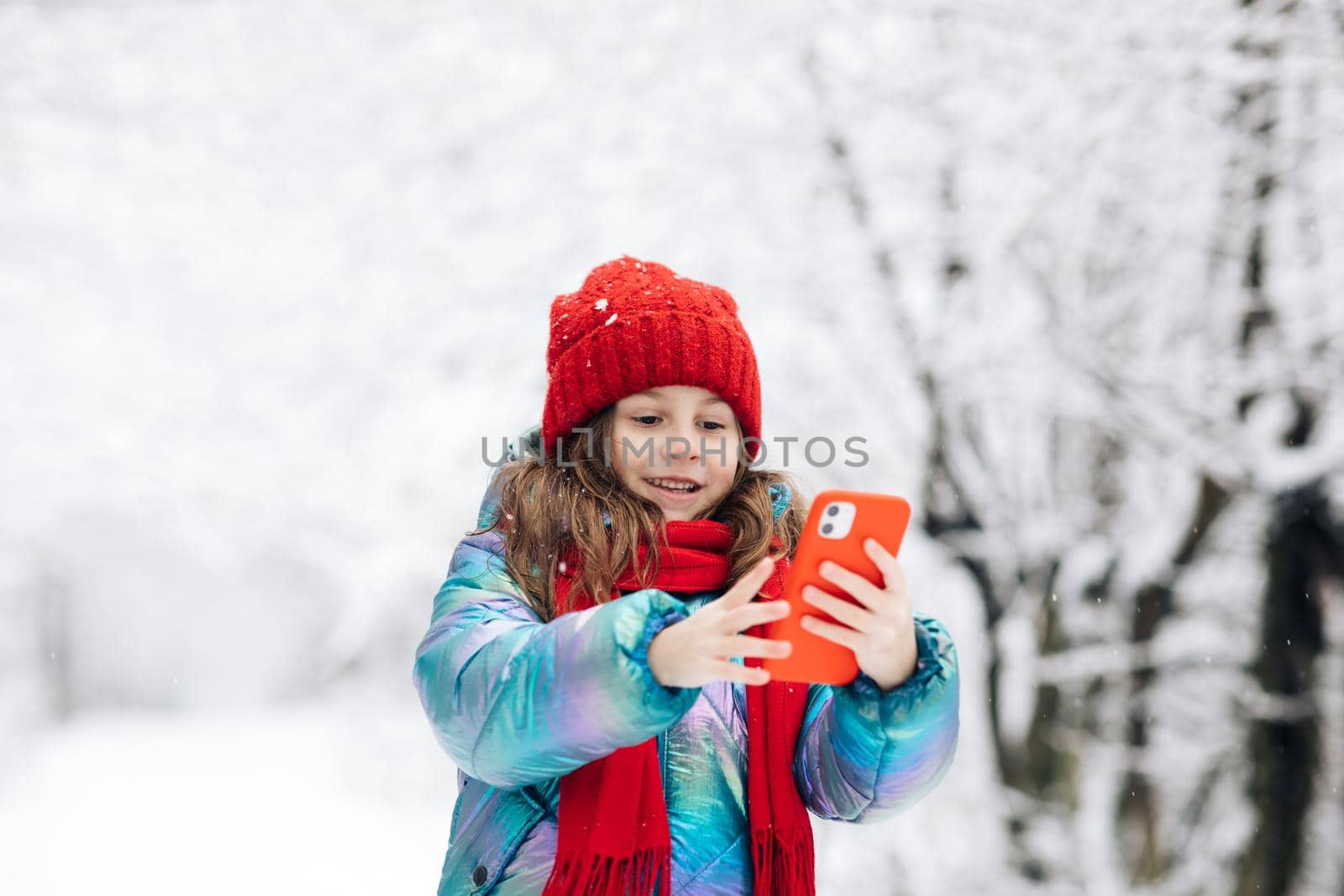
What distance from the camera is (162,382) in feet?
14.6

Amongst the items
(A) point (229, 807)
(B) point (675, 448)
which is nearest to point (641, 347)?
(B) point (675, 448)

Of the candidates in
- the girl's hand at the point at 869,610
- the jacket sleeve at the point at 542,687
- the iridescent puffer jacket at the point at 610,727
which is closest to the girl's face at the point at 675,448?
the iridescent puffer jacket at the point at 610,727

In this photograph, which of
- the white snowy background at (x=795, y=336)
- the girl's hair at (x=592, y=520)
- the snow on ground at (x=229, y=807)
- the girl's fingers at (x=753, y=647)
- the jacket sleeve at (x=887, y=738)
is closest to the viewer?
the girl's fingers at (x=753, y=647)

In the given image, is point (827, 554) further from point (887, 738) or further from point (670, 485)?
point (670, 485)

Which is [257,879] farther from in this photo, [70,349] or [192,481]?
[70,349]

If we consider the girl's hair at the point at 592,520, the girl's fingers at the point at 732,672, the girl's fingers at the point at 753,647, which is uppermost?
the girl's hair at the point at 592,520

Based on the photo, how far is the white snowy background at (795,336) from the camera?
3469mm

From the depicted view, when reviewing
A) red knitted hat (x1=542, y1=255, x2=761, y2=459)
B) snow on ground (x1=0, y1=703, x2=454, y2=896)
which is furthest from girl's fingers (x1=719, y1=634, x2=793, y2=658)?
snow on ground (x1=0, y1=703, x2=454, y2=896)

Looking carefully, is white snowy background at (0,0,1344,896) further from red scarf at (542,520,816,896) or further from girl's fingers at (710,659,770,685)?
girl's fingers at (710,659,770,685)

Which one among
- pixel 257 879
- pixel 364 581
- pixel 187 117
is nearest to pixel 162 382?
pixel 187 117

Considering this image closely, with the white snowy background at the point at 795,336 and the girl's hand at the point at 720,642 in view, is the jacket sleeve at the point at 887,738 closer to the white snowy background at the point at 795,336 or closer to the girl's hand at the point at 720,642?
the girl's hand at the point at 720,642

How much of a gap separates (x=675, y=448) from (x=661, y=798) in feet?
1.63

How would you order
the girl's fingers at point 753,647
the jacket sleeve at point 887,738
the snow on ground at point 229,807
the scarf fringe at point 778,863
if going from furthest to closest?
the snow on ground at point 229,807 < the scarf fringe at point 778,863 < the jacket sleeve at point 887,738 < the girl's fingers at point 753,647

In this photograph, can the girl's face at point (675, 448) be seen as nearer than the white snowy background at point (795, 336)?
Yes
